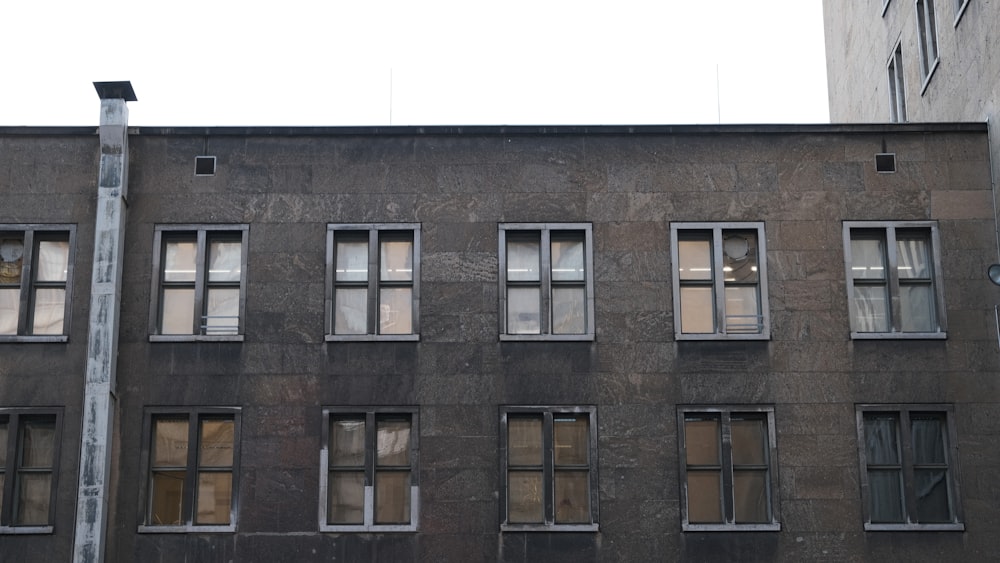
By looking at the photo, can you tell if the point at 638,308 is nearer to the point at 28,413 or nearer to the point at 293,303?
the point at 293,303

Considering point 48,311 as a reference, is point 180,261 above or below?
above

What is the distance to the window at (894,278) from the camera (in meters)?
26.1

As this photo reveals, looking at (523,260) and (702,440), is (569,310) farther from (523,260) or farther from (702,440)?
(702,440)

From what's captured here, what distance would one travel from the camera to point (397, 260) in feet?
86.8

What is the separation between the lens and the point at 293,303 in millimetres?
26078

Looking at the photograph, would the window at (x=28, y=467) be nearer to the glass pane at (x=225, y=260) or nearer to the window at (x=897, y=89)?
the glass pane at (x=225, y=260)

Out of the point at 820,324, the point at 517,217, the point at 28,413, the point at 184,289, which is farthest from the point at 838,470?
the point at 28,413

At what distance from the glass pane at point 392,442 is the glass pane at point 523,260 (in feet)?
11.8

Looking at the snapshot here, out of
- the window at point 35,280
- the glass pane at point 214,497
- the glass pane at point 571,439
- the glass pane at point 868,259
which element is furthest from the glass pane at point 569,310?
the window at point 35,280

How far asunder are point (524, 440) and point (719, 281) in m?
4.90

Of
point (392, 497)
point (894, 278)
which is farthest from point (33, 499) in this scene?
point (894, 278)

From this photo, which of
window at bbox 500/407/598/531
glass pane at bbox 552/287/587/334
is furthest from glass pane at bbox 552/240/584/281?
window at bbox 500/407/598/531

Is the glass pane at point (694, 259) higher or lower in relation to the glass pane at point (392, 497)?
higher

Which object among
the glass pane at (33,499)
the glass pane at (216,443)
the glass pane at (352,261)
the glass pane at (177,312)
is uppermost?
the glass pane at (352,261)
